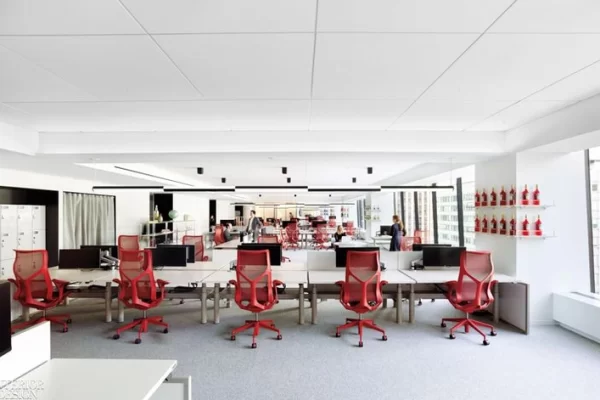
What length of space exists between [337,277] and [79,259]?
4011mm

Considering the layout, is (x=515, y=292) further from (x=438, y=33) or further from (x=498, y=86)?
(x=438, y=33)

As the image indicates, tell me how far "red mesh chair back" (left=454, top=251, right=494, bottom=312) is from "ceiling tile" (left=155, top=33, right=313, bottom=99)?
2.87m

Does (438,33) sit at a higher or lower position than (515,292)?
higher

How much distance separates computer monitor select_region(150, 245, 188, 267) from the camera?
212 inches

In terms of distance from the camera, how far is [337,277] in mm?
4840

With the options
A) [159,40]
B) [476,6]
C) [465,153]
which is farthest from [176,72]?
[465,153]

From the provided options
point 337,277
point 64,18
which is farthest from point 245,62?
point 337,277

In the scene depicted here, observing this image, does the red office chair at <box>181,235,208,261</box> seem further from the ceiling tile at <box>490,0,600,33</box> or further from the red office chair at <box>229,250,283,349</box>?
the ceiling tile at <box>490,0,600,33</box>

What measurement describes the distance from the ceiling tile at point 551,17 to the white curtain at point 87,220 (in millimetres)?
8041

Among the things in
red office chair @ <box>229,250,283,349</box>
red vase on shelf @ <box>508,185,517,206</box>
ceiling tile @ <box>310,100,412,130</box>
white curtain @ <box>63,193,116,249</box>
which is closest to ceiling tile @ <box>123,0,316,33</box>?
ceiling tile @ <box>310,100,412,130</box>

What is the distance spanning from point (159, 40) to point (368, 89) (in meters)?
1.79

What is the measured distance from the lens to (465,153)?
4.86 m

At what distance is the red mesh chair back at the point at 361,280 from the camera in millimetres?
4191

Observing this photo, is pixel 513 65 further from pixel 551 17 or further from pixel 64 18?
pixel 64 18
